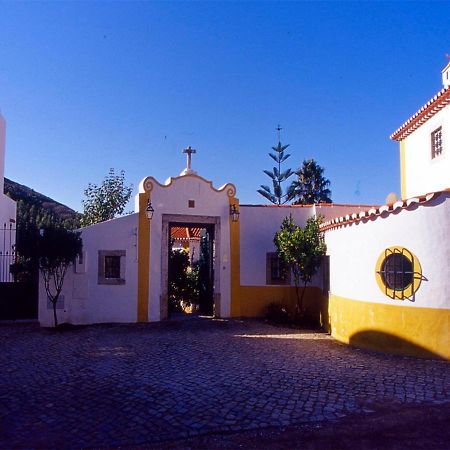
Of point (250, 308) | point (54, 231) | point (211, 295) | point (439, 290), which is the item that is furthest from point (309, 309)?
point (54, 231)

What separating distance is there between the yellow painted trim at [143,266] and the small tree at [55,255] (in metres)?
1.76

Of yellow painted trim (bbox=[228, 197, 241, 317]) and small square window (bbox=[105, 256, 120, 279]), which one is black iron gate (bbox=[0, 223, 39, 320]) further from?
yellow painted trim (bbox=[228, 197, 241, 317])

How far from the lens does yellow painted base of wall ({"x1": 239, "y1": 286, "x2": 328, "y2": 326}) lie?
1298 cm

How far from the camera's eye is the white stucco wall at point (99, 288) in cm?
1193

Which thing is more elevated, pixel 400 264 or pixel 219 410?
pixel 400 264

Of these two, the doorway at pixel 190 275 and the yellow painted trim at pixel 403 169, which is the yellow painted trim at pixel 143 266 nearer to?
the doorway at pixel 190 275

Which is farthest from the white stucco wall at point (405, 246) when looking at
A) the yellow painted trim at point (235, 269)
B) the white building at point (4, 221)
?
the white building at point (4, 221)

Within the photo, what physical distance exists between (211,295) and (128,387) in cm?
728

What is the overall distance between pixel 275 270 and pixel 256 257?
2.49 feet

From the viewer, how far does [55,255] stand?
11.1 metres

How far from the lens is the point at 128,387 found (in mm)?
6102

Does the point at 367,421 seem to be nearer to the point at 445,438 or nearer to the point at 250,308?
the point at 445,438

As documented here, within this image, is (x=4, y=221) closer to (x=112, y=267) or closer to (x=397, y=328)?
(x=112, y=267)

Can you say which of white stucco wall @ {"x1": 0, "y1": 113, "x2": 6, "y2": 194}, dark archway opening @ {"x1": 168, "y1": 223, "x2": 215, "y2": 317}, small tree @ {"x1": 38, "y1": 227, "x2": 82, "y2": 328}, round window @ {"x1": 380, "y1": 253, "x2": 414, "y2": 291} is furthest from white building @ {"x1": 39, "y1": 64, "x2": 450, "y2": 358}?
white stucco wall @ {"x1": 0, "y1": 113, "x2": 6, "y2": 194}
